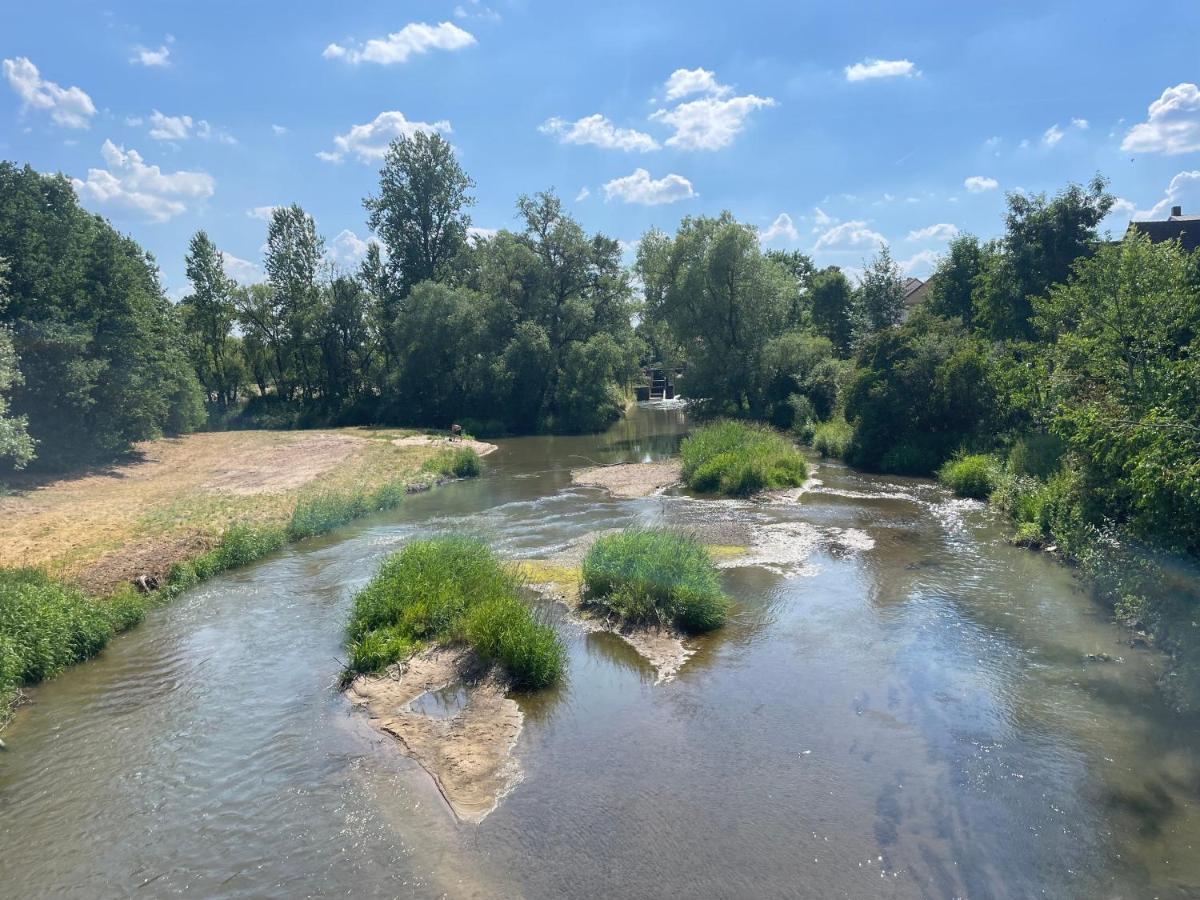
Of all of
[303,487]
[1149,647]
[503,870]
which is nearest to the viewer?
[503,870]

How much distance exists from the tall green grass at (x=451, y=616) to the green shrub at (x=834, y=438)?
21.6 m

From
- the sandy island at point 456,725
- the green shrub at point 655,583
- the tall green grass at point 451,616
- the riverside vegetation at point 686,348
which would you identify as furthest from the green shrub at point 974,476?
the sandy island at point 456,725

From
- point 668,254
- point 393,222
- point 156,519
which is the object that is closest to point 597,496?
point 156,519

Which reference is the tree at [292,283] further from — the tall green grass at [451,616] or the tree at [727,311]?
the tall green grass at [451,616]

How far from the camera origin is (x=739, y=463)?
2719 cm

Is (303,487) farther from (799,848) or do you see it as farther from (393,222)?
(393,222)

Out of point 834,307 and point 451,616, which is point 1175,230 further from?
point 451,616

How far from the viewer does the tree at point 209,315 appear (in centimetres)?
5731

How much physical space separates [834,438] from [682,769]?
26.7 m

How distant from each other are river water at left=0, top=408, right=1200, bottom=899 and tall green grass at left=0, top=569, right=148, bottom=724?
0.36m

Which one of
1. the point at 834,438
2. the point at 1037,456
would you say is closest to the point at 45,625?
the point at 1037,456

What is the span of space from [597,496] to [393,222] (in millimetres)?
45656

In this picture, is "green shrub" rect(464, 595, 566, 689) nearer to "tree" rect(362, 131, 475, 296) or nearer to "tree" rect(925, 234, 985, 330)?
"tree" rect(925, 234, 985, 330)

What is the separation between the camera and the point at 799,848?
300 inches
